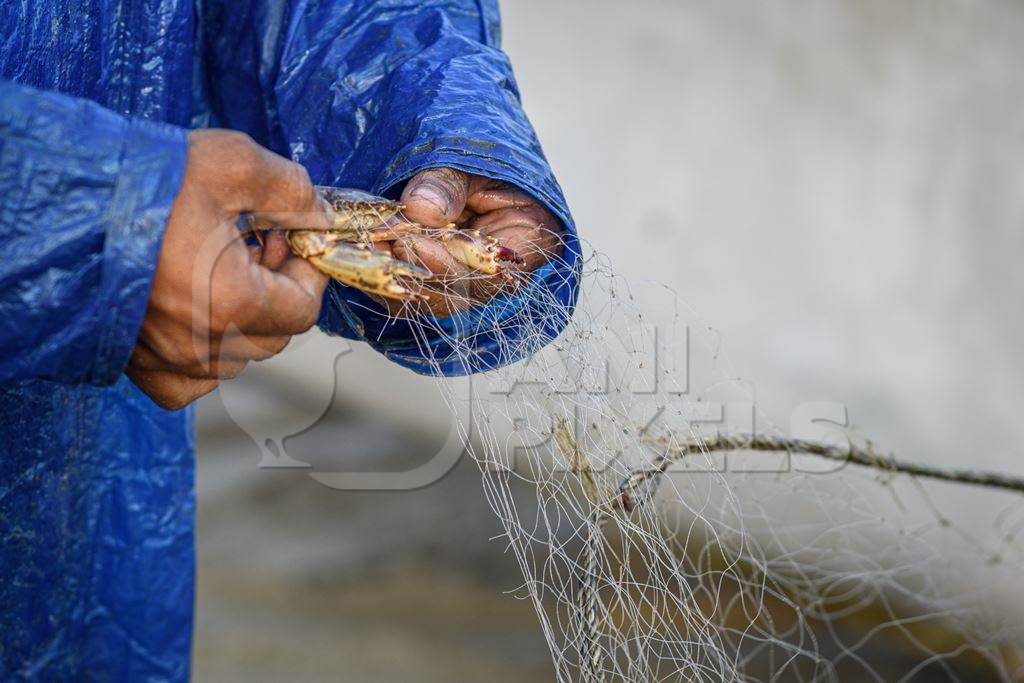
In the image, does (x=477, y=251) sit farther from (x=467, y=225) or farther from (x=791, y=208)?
(x=791, y=208)

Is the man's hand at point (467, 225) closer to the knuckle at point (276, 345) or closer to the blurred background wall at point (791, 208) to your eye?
the knuckle at point (276, 345)

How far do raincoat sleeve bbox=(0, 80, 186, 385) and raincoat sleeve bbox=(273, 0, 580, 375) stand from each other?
0.99 ft

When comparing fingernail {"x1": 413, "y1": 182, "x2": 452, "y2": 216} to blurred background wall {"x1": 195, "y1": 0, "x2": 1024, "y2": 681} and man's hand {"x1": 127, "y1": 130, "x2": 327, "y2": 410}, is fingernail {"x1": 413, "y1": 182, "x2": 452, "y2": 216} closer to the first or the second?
man's hand {"x1": 127, "y1": 130, "x2": 327, "y2": 410}

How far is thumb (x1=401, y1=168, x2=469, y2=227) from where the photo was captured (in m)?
0.90

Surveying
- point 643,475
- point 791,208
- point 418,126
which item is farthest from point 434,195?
point 791,208

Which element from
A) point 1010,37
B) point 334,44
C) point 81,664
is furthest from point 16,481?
point 1010,37

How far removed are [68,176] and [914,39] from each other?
8.35ft

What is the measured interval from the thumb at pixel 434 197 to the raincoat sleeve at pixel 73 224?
25 centimetres

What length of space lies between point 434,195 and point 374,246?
0.08m

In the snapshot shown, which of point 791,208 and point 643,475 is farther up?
point 643,475

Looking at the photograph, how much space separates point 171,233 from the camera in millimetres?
718

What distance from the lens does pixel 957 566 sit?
251 cm

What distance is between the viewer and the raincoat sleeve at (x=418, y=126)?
3.17ft

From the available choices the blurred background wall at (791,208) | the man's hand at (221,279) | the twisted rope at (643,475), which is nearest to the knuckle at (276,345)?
the man's hand at (221,279)
